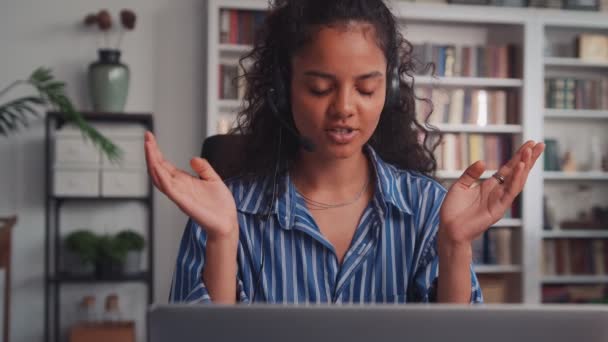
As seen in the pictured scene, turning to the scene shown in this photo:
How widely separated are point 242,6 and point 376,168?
2.39m

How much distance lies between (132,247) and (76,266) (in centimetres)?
41

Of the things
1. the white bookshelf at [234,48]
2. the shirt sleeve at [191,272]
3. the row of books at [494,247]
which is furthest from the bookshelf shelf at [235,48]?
the shirt sleeve at [191,272]

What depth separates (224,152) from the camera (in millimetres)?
1394

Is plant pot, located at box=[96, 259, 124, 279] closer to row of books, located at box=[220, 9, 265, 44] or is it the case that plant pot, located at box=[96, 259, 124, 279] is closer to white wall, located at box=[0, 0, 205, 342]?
white wall, located at box=[0, 0, 205, 342]

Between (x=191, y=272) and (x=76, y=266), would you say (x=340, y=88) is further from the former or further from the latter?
(x=76, y=266)

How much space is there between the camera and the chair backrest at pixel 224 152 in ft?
4.52

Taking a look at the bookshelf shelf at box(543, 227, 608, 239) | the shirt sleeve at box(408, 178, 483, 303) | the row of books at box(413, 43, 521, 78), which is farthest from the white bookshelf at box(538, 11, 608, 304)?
the shirt sleeve at box(408, 178, 483, 303)

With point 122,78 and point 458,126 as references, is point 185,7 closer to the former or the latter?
point 122,78

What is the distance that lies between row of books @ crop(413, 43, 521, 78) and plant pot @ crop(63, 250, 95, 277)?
7.19 feet

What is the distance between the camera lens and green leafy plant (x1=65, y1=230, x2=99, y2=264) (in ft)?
10.8

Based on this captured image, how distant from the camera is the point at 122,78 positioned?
3.37 m

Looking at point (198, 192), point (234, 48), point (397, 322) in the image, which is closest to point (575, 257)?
point (234, 48)

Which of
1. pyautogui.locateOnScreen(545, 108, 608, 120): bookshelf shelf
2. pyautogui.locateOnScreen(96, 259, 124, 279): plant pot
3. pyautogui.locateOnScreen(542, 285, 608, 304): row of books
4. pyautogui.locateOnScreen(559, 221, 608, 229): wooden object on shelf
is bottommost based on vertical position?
pyautogui.locateOnScreen(542, 285, 608, 304): row of books

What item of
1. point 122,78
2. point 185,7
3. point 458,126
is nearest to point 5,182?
point 122,78
